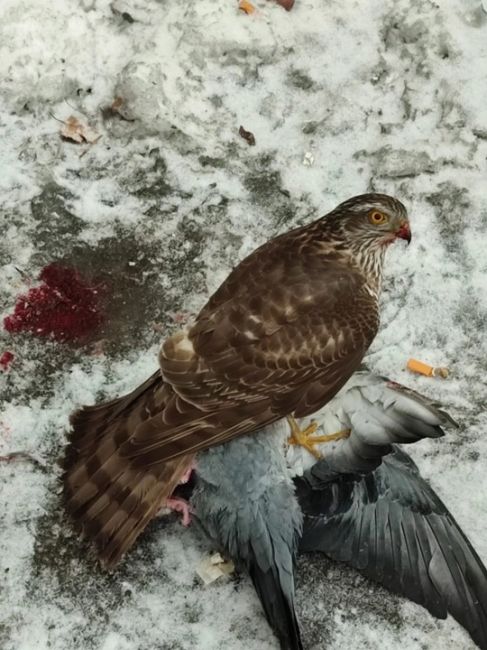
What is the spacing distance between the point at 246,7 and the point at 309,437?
2185 millimetres

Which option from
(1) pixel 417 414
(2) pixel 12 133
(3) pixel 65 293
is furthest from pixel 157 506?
(2) pixel 12 133

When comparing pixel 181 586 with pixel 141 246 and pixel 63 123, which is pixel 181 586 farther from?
pixel 63 123

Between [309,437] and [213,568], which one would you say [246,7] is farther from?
[213,568]

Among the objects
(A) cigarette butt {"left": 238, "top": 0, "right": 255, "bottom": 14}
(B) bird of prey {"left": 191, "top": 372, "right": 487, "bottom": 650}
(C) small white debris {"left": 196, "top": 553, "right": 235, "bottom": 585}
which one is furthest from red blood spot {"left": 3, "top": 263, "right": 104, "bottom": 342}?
(A) cigarette butt {"left": 238, "top": 0, "right": 255, "bottom": 14}

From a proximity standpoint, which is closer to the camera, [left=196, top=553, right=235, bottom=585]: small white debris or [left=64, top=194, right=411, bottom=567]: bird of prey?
[left=64, top=194, right=411, bottom=567]: bird of prey

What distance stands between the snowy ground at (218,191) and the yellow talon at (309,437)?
0.45 meters

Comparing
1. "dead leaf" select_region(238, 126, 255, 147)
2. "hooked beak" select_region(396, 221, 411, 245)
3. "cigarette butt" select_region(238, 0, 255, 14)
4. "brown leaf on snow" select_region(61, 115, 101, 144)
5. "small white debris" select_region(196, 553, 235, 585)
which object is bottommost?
"small white debris" select_region(196, 553, 235, 585)

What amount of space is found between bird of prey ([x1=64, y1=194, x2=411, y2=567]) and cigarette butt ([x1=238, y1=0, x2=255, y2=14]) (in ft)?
5.43

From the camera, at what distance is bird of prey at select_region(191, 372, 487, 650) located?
279 cm

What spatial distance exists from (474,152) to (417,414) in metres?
1.80

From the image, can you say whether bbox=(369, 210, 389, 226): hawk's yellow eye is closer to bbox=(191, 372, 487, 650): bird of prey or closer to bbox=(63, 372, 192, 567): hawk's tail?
bbox=(191, 372, 487, 650): bird of prey

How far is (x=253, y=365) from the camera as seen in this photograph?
2684mm

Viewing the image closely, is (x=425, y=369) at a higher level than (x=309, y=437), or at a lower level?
lower

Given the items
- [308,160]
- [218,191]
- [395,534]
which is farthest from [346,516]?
[308,160]
